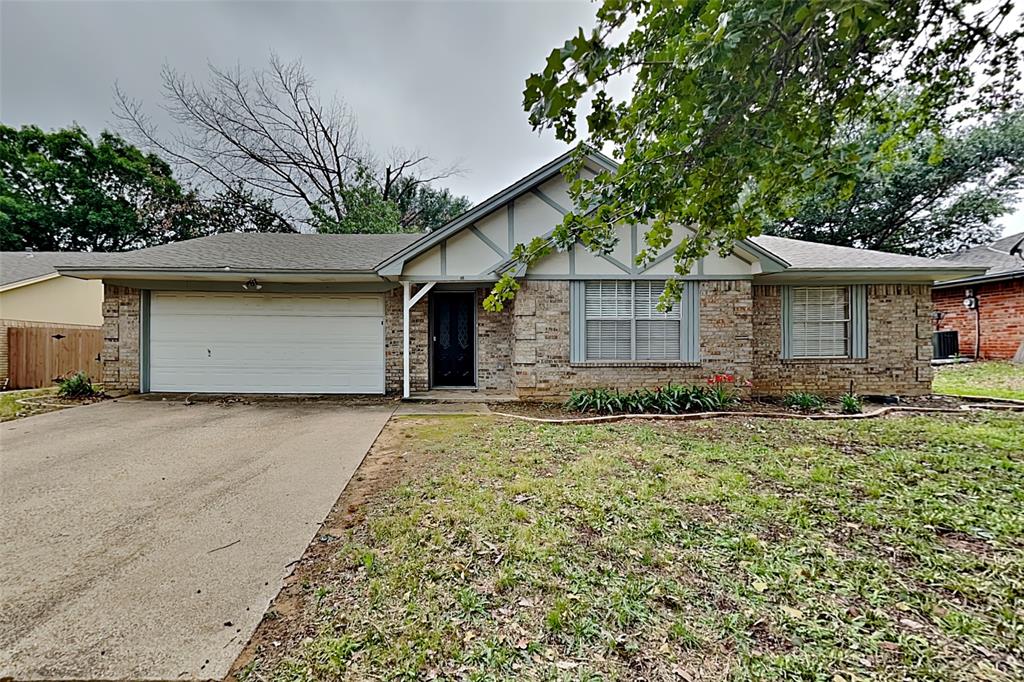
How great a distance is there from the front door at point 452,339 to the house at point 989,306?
13617 mm

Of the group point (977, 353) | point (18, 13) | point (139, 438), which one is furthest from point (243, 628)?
point (977, 353)

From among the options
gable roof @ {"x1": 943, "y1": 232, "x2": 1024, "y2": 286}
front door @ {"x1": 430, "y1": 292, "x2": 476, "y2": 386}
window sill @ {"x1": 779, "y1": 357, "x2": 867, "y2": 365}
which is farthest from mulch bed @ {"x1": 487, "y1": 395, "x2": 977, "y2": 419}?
gable roof @ {"x1": 943, "y1": 232, "x2": 1024, "y2": 286}

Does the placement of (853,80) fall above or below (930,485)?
above

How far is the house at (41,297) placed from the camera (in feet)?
37.1

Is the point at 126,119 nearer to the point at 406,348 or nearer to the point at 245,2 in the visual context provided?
the point at 245,2

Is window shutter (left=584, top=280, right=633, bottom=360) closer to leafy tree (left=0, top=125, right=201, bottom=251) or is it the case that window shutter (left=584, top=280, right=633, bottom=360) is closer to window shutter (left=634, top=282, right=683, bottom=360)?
window shutter (left=634, top=282, right=683, bottom=360)

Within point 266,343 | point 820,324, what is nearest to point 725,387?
point 820,324

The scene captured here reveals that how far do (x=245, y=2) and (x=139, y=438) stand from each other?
9.70 meters

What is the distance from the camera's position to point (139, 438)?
554 cm

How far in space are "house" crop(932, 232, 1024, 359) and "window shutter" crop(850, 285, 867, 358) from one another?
639cm

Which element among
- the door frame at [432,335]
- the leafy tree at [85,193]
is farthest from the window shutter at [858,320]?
the leafy tree at [85,193]

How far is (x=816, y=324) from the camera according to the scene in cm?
871

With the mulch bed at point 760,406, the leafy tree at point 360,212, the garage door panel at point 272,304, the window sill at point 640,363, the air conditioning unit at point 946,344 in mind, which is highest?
the leafy tree at point 360,212

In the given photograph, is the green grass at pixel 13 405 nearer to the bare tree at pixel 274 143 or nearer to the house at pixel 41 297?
the house at pixel 41 297
